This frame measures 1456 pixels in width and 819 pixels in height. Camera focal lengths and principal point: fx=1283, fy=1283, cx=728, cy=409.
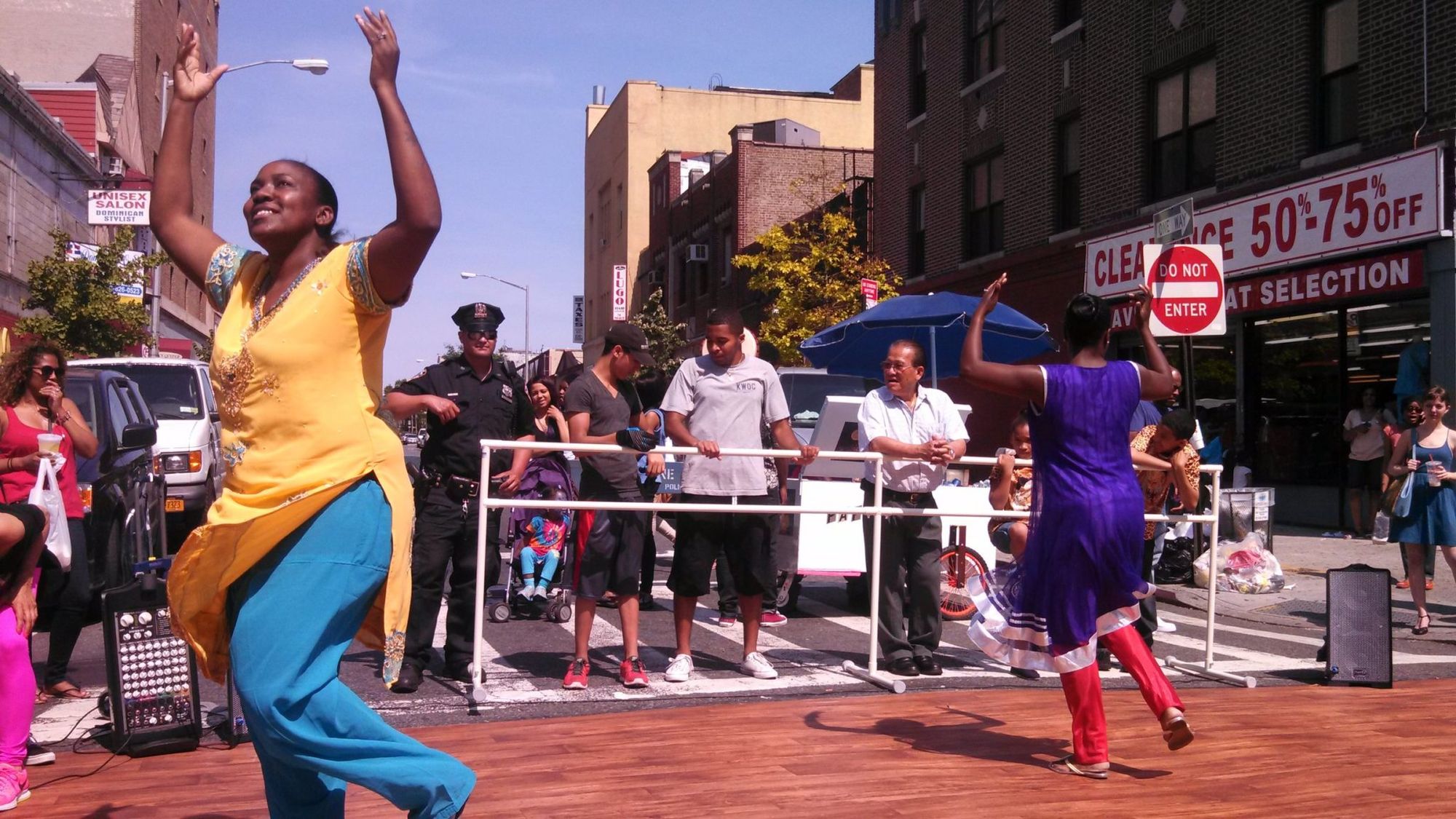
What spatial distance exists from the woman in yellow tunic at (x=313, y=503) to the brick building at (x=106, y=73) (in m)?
33.3

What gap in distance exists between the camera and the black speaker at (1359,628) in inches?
283

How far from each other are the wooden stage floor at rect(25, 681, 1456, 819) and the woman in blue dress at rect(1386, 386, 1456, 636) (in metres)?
3.37

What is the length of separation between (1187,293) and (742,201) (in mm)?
31890

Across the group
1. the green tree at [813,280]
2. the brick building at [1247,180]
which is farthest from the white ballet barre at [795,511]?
the green tree at [813,280]

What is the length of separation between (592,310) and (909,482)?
62.0 m

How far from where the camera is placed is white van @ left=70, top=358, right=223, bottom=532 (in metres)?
13.2

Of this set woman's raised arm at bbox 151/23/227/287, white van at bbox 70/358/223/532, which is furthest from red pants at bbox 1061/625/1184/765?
white van at bbox 70/358/223/532

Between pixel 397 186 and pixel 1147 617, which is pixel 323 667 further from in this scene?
pixel 1147 617

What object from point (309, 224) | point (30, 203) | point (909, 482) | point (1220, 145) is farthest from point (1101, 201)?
point (30, 203)

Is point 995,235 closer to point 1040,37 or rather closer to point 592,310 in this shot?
point 1040,37

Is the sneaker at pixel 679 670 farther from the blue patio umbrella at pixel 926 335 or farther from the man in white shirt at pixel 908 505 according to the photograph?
the blue patio umbrella at pixel 926 335

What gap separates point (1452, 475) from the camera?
9500 millimetres

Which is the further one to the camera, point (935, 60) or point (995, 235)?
point (935, 60)

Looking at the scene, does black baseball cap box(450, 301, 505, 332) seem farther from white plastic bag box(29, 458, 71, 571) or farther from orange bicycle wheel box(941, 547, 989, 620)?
orange bicycle wheel box(941, 547, 989, 620)
